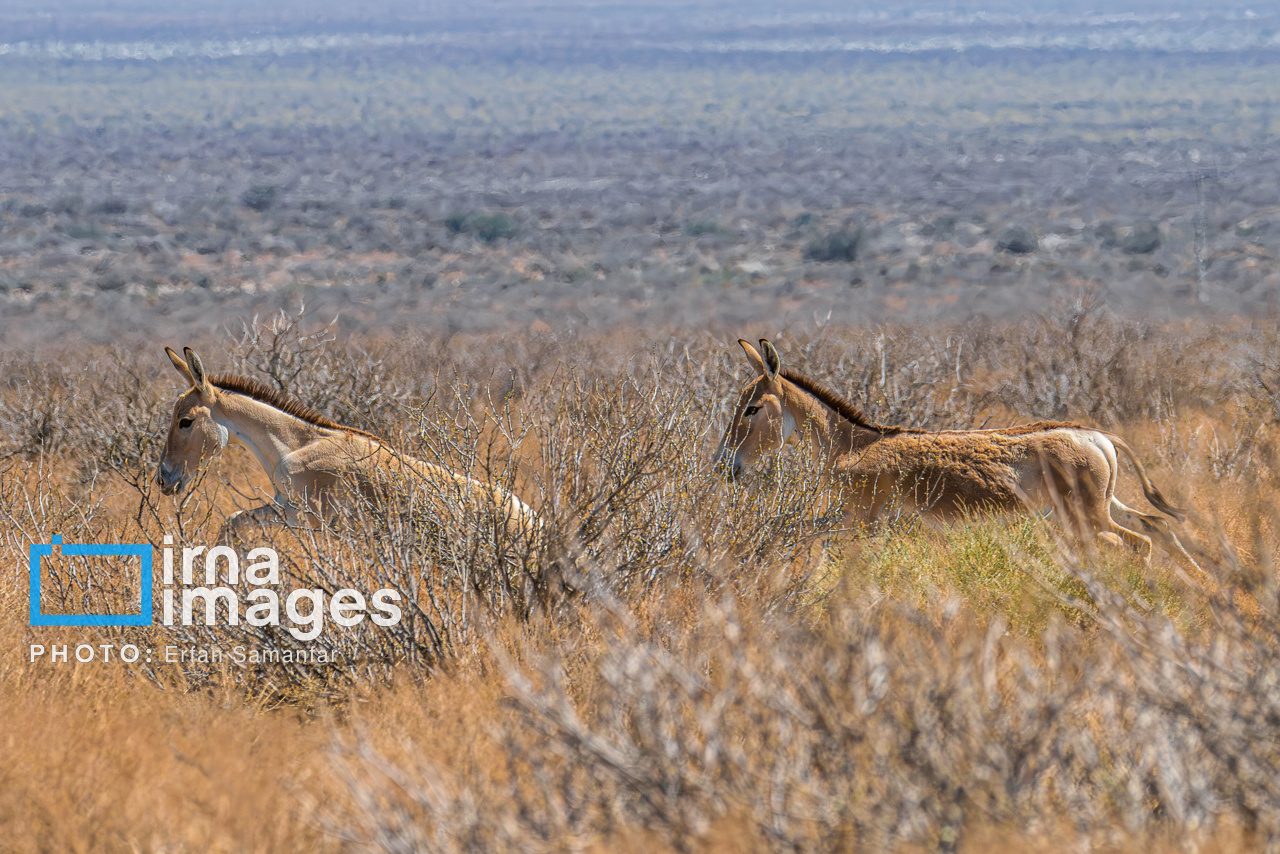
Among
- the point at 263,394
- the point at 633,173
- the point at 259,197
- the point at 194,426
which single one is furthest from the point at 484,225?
the point at 194,426

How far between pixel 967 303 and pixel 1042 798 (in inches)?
1258

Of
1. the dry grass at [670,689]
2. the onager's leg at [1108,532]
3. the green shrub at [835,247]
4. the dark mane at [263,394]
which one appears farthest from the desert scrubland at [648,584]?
the green shrub at [835,247]

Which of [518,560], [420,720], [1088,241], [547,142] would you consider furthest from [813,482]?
[547,142]

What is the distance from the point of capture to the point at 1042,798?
10.2 feet

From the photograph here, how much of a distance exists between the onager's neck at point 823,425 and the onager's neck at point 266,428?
300 centimetres

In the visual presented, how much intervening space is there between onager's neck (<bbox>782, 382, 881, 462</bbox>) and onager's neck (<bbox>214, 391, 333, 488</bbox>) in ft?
9.83

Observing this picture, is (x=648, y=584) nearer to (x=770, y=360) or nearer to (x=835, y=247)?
(x=770, y=360)

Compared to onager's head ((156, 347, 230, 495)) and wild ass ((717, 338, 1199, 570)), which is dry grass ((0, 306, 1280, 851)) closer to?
wild ass ((717, 338, 1199, 570))

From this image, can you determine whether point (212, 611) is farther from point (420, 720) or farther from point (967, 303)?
point (967, 303)

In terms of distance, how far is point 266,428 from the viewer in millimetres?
8234

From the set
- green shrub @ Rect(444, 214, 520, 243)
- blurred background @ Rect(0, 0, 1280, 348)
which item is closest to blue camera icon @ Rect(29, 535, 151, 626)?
blurred background @ Rect(0, 0, 1280, 348)

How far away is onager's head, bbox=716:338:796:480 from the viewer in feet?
25.9

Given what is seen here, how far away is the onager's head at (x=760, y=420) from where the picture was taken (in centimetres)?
791

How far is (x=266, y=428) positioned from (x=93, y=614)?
2266 millimetres
